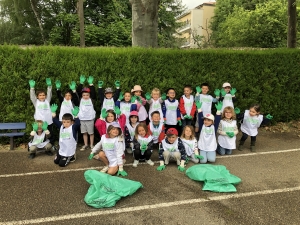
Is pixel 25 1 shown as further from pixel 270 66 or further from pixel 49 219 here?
pixel 49 219

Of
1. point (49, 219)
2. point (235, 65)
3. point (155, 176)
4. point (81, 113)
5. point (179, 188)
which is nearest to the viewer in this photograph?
point (49, 219)

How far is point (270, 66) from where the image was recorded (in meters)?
8.47

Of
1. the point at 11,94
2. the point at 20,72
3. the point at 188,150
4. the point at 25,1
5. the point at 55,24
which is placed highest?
the point at 25,1

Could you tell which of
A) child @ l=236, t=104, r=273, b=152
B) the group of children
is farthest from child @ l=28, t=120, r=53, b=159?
child @ l=236, t=104, r=273, b=152

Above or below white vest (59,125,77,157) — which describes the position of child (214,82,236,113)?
above

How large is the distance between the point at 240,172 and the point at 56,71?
16.1ft

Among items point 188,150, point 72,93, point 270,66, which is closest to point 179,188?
point 188,150

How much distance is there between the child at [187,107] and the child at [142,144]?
61.1 inches

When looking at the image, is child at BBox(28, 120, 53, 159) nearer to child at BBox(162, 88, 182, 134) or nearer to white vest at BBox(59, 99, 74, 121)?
white vest at BBox(59, 99, 74, 121)

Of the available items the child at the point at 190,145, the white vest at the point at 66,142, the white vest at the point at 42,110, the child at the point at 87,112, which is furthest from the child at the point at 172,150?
the white vest at the point at 42,110

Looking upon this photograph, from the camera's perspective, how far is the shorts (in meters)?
6.37

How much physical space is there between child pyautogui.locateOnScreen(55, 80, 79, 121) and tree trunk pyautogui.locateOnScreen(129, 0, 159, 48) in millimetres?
3170

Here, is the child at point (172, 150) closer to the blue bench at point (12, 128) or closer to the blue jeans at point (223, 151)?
the blue jeans at point (223, 151)

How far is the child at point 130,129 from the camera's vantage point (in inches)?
236
